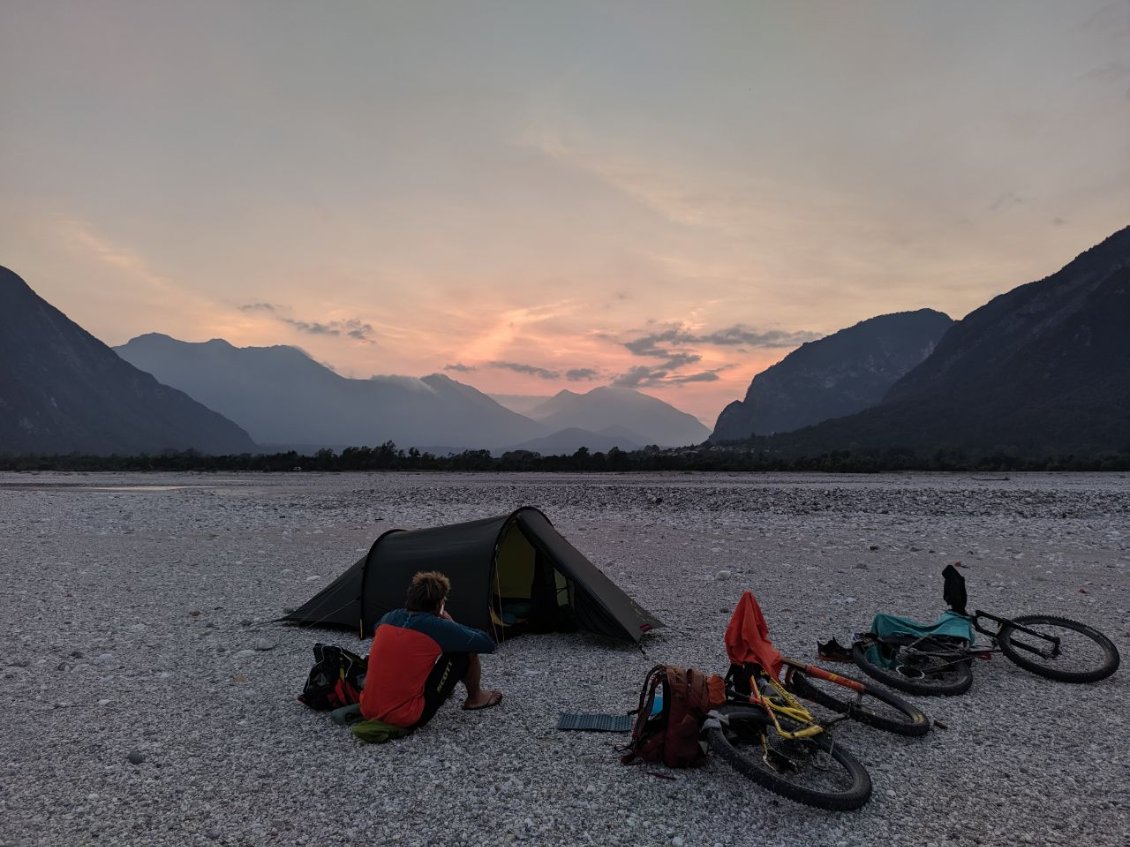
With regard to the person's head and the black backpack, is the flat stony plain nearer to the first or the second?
the black backpack

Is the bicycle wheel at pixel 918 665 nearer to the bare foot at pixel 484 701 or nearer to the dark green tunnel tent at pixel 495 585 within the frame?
the dark green tunnel tent at pixel 495 585

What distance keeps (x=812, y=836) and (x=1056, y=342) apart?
120889 millimetres

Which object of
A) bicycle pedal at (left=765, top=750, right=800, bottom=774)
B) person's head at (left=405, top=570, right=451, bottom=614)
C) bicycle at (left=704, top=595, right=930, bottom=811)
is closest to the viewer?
bicycle at (left=704, top=595, right=930, bottom=811)

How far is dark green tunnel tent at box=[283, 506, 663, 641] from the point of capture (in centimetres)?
952

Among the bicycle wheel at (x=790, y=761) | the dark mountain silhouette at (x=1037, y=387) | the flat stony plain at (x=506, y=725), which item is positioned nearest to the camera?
the flat stony plain at (x=506, y=725)

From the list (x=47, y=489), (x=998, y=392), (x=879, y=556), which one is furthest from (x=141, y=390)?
(x=879, y=556)

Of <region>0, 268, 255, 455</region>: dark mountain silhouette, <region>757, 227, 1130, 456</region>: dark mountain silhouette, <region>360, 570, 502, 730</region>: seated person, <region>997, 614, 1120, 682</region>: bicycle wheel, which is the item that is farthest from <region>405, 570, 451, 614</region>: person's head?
<region>0, 268, 255, 455</region>: dark mountain silhouette

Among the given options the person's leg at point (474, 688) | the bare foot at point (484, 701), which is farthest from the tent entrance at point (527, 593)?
the person's leg at point (474, 688)

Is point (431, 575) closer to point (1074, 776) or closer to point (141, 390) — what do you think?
point (1074, 776)

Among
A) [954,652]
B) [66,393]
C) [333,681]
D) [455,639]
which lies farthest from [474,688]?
[66,393]

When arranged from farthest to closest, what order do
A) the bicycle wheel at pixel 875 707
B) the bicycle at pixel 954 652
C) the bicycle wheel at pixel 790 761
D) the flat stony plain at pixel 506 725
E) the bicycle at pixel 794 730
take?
the bicycle at pixel 954 652
the bicycle wheel at pixel 875 707
the bicycle at pixel 794 730
the bicycle wheel at pixel 790 761
the flat stony plain at pixel 506 725

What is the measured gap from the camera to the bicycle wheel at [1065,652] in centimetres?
781

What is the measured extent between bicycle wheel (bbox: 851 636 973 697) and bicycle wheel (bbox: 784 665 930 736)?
26.3 inches

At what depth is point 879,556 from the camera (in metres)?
16.7
